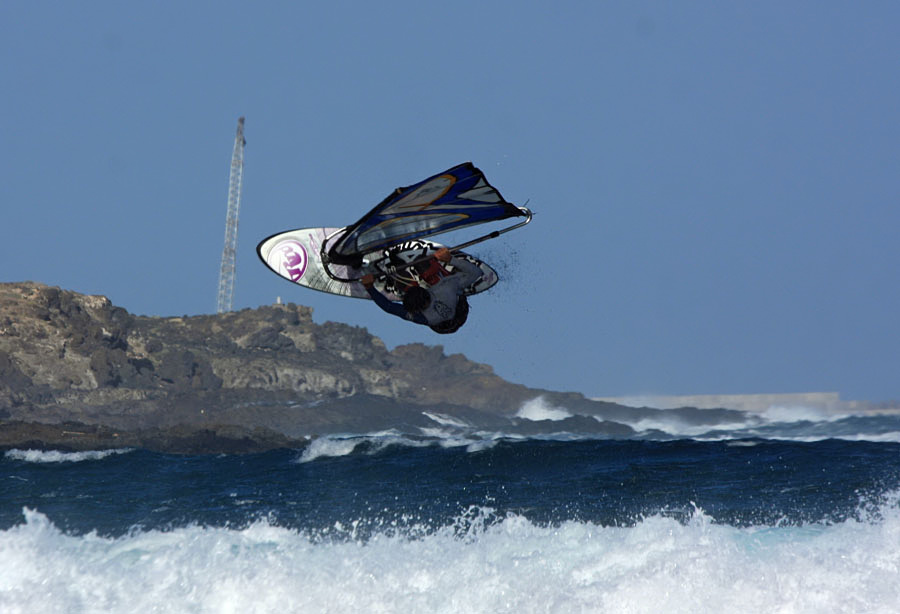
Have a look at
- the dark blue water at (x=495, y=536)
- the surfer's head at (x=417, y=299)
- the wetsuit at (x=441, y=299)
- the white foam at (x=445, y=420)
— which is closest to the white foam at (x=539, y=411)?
the white foam at (x=445, y=420)

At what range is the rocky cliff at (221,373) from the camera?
345 ft

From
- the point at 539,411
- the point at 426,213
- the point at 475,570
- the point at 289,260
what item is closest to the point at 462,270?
the point at 426,213

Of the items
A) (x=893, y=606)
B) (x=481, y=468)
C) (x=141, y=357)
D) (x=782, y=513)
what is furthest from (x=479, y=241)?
(x=141, y=357)

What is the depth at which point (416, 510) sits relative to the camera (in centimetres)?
2120

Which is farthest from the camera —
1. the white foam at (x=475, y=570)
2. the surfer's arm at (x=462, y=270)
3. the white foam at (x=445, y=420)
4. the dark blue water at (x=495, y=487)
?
the white foam at (x=445, y=420)

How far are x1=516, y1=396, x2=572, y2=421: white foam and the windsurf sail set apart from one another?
107944mm

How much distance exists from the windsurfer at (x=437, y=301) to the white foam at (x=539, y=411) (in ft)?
352

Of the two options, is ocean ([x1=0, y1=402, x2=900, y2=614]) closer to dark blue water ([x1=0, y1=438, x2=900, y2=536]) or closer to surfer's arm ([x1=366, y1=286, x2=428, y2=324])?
dark blue water ([x1=0, y1=438, x2=900, y2=536])

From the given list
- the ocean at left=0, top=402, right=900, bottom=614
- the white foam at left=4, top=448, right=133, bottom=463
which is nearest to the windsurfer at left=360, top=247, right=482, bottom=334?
the ocean at left=0, top=402, right=900, bottom=614

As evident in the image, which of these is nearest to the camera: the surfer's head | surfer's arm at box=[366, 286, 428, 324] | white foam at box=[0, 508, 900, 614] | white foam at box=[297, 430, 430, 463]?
white foam at box=[0, 508, 900, 614]

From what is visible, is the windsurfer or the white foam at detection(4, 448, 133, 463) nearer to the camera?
the windsurfer

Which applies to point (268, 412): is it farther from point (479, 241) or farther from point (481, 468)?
point (479, 241)

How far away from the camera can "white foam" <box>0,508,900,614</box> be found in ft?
43.3

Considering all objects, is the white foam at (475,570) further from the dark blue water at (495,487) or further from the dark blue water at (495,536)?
the dark blue water at (495,487)
